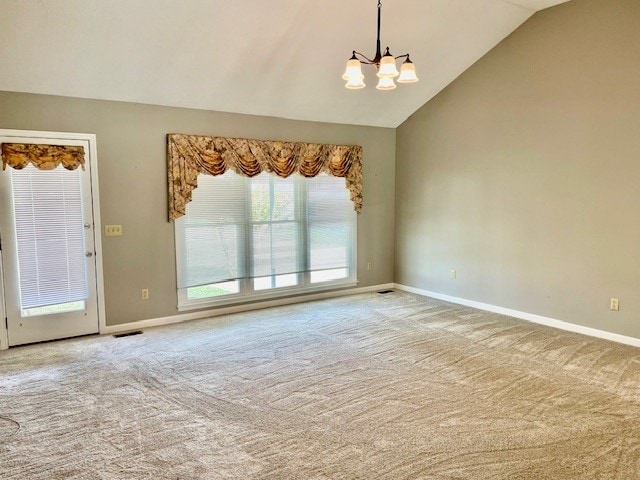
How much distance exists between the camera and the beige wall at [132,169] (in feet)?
14.3

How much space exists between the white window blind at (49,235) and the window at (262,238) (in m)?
1.05

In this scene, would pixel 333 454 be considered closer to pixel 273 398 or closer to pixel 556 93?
pixel 273 398

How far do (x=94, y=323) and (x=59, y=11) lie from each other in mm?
2970

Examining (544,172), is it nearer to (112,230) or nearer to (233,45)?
(233,45)

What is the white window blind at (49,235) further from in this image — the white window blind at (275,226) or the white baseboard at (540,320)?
the white baseboard at (540,320)

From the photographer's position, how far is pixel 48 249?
172 inches

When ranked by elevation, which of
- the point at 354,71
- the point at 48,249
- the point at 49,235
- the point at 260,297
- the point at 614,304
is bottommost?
the point at 260,297

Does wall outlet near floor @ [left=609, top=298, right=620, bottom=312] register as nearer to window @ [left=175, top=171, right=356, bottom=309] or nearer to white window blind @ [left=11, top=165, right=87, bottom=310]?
window @ [left=175, top=171, right=356, bottom=309]

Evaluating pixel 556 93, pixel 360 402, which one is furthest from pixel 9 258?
pixel 556 93

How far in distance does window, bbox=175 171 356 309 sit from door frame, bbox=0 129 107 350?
818mm

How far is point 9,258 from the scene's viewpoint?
4215mm

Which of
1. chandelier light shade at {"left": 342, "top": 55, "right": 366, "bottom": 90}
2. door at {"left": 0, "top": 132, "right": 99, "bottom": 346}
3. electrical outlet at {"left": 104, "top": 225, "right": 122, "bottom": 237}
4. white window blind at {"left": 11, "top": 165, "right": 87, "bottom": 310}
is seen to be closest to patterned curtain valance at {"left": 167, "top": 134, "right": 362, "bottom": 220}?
electrical outlet at {"left": 104, "top": 225, "right": 122, "bottom": 237}

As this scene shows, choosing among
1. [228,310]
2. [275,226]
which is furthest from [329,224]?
[228,310]

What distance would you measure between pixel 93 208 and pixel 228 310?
1.94 m
